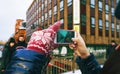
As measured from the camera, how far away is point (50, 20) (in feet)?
167

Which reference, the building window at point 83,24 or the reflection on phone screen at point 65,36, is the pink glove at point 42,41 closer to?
the reflection on phone screen at point 65,36

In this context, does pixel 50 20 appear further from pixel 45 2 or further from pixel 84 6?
pixel 84 6

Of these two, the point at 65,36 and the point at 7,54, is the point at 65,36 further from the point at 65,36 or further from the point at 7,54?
the point at 7,54

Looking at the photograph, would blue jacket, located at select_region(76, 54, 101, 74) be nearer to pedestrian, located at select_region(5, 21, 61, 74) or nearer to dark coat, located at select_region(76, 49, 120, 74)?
dark coat, located at select_region(76, 49, 120, 74)

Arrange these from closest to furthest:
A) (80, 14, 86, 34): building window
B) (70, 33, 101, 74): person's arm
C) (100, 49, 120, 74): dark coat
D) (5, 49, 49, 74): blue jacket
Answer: (100, 49, 120, 74): dark coat < (5, 49, 49, 74): blue jacket < (70, 33, 101, 74): person's arm < (80, 14, 86, 34): building window

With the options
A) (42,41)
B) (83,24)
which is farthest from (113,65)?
(83,24)

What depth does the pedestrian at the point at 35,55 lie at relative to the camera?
1.12m

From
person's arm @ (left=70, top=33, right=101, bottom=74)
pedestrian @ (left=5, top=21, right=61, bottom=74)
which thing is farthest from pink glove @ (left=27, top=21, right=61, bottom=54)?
person's arm @ (left=70, top=33, right=101, bottom=74)

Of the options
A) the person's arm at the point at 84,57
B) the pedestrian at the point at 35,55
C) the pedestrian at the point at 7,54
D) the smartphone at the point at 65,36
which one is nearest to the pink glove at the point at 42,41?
the pedestrian at the point at 35,55

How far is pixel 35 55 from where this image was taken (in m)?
1.14

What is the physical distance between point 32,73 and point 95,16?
41.0 m

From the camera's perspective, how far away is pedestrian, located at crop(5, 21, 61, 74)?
1.12 m

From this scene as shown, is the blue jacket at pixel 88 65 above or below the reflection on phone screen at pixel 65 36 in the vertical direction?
below

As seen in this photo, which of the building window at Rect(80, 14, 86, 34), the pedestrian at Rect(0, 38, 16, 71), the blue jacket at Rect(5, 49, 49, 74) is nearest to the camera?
the blue jacket at Rect(5, 49, 49, 74)
